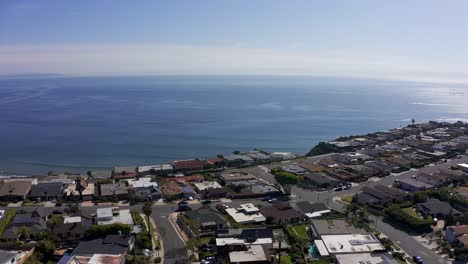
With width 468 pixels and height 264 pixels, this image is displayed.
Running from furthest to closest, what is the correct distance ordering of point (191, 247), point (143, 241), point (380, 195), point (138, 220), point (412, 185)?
point (412, 185), point (380, 195), point (138, 220), point (143, 241), point (191, 247)

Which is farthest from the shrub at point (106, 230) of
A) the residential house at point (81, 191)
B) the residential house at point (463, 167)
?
the residential house at point (463, 167)

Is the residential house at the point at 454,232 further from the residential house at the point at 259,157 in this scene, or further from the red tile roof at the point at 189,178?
the residential house at the point at 259,157

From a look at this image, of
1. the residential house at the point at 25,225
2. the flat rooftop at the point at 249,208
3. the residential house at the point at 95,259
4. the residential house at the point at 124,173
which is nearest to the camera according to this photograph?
the residential house at the point at 95,259

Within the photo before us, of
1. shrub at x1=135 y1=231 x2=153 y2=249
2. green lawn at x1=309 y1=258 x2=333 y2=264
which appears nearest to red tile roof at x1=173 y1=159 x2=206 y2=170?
shrub at x1=135 y1=231 x2=153 y2=249

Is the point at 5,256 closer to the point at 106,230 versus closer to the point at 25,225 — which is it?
the point at 25,225

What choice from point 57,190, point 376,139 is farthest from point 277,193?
point 376,139

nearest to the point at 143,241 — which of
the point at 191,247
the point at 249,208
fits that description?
the point at 191,247
